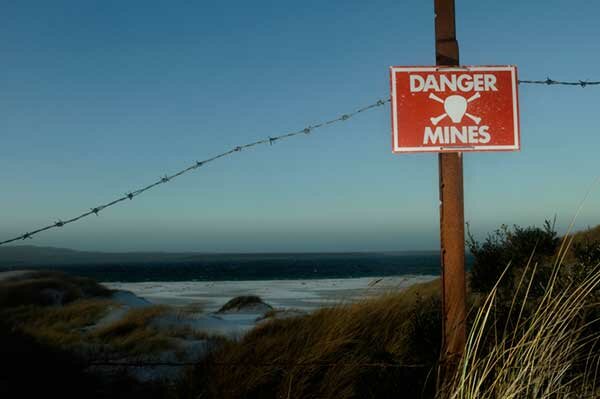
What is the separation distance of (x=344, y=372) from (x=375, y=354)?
65 centimetres

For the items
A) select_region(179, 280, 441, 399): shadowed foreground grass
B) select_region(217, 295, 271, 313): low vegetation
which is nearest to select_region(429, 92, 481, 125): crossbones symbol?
select_region(179, 280, 441, 399): shadowed foreground grass

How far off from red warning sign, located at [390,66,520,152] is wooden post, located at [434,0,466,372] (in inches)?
5.1

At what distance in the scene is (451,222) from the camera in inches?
148

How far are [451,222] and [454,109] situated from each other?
77 cm

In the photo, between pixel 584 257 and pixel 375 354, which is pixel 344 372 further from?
pixel 584 257

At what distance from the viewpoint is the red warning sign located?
366cm

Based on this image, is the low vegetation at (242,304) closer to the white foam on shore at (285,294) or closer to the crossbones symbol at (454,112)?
the white foam on shore at (285,294)

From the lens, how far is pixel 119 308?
11.2 metres

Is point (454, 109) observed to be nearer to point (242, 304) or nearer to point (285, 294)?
point (242, 304)

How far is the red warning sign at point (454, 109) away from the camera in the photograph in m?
3.66

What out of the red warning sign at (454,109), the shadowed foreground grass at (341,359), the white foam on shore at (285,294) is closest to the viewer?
the red warning sign at (454,109)

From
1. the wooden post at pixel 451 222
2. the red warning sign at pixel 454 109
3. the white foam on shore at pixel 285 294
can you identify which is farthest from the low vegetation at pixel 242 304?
the red warning sign at pixel 454 109

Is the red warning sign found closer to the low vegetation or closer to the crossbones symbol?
the crossbones symbol

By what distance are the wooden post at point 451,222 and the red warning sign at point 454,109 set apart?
0.43ft
